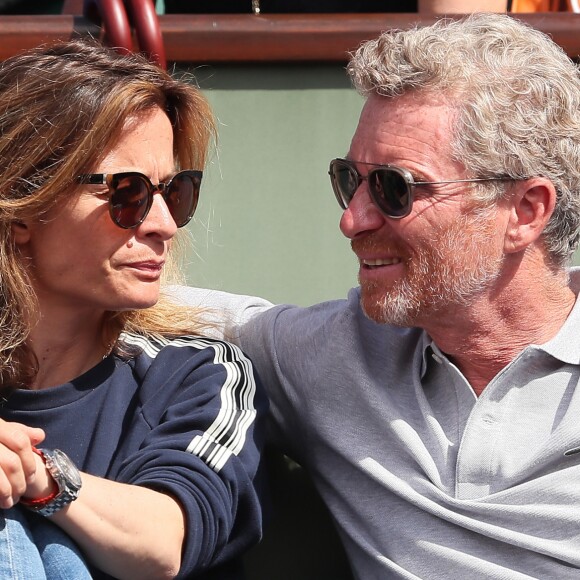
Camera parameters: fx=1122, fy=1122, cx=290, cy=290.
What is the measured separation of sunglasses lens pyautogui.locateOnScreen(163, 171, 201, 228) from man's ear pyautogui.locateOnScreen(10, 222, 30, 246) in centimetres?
30

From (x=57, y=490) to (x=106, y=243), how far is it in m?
0.55

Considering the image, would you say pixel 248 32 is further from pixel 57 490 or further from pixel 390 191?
pixel 57 490

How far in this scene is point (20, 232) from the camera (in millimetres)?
2350

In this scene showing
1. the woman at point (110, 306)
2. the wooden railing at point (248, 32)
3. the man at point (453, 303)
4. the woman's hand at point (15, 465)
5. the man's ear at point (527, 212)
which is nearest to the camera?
the woman's hand at point (15, 465)

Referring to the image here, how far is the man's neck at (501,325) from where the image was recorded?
247cm

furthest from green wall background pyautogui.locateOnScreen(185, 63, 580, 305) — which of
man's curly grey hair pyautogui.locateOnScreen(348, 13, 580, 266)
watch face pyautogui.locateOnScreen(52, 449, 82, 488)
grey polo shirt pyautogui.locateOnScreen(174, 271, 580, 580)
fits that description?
watch face pyautogui.locateOnScreen(52, 449, 82, 488)

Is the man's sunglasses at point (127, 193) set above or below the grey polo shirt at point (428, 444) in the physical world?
above

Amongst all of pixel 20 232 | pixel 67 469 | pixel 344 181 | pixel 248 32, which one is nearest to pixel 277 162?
pixel 248 32

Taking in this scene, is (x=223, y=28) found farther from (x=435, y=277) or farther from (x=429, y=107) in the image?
(x=435, y=277)

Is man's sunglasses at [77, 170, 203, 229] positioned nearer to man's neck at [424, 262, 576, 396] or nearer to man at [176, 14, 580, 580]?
man at [176, 14, 580, 580]

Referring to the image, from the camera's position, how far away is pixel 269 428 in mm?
2721

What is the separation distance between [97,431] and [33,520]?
337 mm

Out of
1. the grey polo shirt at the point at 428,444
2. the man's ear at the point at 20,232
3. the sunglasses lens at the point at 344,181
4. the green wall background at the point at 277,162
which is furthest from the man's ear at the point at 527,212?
the man's ear at the point at 20,232

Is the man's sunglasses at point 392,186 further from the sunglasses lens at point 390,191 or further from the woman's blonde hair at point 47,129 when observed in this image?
the woman's blonde hair at point 47,129
